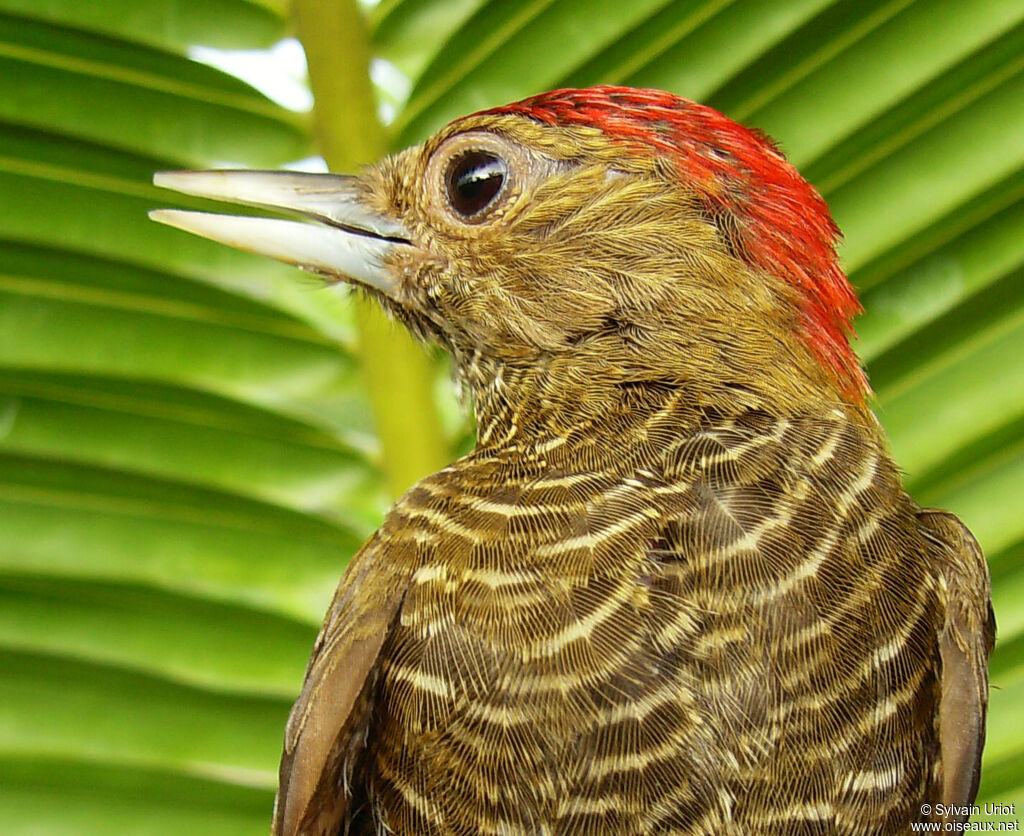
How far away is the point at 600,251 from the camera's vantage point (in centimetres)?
151

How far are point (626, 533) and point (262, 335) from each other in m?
1.02

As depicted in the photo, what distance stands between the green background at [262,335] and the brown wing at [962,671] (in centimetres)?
56

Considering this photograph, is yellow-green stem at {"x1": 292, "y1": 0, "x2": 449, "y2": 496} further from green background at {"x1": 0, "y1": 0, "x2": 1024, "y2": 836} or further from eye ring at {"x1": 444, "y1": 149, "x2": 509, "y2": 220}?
eye ring at {"x1": 444, "y1": 149, "x2": 509, "y2": 220}

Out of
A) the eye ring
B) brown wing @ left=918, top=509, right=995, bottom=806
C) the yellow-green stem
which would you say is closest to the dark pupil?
the eye ring

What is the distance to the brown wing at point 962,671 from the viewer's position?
1293 millimetres

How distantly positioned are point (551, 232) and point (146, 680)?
1215 mm

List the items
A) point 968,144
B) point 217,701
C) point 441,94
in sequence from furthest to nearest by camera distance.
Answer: point 217,701 < point 441,94 < point 968,144

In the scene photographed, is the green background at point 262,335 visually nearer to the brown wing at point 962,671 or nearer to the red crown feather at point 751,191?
the red crown feather at point 751,191

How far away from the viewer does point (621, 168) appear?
154 centimetres

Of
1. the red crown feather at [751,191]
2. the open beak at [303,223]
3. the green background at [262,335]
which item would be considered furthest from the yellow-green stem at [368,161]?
the red crown feather at [751,191]

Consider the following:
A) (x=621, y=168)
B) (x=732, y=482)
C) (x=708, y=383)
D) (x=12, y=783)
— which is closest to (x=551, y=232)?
(x=621, y=168)

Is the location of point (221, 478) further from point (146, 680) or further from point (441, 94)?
point (441, 94)

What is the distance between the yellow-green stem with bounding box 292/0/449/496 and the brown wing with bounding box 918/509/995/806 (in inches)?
37.6

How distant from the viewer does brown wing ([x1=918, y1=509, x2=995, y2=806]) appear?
129cm
